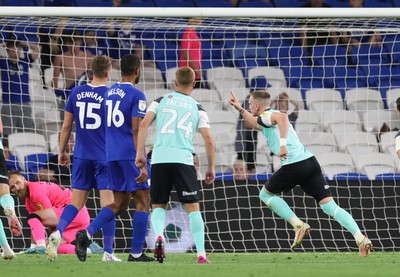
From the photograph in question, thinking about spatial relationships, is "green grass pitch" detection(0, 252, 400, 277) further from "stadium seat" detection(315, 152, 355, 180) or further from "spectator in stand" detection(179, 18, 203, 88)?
"spectator in stand" detection(179, 18, 203, 88)

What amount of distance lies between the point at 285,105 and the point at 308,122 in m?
0.47

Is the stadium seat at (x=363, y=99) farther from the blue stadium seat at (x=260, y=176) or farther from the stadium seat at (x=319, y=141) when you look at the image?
the blue stadium seat at (x=260, y=176)

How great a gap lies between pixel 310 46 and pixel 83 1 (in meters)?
4.19

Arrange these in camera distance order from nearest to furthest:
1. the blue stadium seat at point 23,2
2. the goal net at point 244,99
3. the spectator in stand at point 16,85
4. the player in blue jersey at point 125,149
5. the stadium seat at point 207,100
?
the player in blue jersey at point 125,149 < the goal net at point 244,99 < the spectator in stand at point 16,85 < the stadium seat at point 207,100 < the blue stadium seat at point 23,2

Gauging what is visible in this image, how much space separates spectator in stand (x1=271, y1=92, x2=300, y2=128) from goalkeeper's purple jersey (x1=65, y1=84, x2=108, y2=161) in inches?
198

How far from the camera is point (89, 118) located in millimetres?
9234

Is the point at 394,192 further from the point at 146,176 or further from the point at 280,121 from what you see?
the point at 146,176

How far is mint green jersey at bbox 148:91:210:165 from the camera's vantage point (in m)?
8.31

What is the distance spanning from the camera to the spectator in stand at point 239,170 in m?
12.8

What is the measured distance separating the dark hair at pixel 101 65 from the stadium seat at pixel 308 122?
5.45 metres

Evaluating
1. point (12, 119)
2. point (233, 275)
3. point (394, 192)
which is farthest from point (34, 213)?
point (233, 275)

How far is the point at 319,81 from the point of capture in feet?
49.2

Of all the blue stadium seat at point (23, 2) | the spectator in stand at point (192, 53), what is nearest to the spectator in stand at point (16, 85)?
the blue stadium seat at point (23, 2)

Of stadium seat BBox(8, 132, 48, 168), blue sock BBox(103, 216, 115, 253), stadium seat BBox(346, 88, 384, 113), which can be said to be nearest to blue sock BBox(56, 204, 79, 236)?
blue sock BBox(103, 216, 115, 253)
